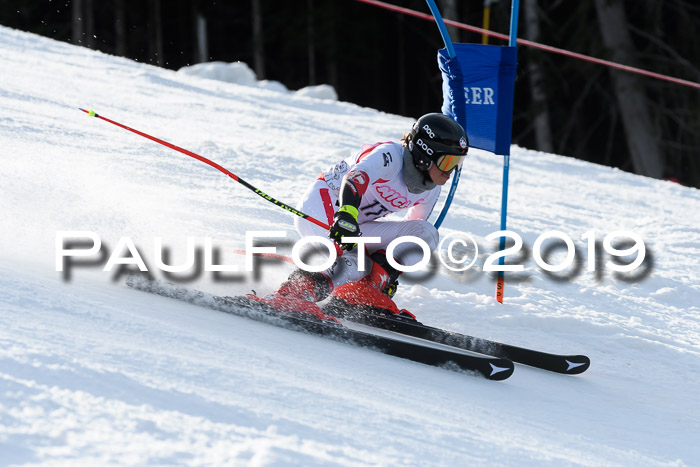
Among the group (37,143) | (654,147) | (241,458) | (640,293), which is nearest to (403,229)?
(640,293)

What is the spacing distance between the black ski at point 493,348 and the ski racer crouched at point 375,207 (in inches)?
5.3

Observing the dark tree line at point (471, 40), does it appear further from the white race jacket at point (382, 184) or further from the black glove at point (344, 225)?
the black glove at point (344, 225)

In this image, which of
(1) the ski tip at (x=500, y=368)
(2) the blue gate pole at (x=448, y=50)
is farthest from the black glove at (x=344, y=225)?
(2) the blue gate pole at (x=448, y=50)

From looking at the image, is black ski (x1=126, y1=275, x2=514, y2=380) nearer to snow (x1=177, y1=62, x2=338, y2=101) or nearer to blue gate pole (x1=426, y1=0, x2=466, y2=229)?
blue gate pole (x1=426, y1=0, x2=466, y2=229)

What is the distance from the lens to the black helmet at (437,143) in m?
3.68

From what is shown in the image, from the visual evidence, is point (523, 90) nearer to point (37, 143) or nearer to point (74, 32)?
point (74, 32)

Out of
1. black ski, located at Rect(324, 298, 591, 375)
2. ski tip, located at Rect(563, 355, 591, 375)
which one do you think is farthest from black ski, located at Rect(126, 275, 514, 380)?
ski tip, located at Rect(563, 355, 591, 375)

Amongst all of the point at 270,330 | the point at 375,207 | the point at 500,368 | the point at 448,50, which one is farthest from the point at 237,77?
the point at 500,368

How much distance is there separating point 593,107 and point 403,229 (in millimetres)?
19147

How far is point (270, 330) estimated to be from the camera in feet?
10.7

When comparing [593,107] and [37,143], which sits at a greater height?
[593,107]

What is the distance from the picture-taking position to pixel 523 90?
2231 cm

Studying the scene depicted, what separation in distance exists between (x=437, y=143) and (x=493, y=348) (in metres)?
0.92

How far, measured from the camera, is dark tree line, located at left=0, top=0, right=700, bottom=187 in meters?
15.1
